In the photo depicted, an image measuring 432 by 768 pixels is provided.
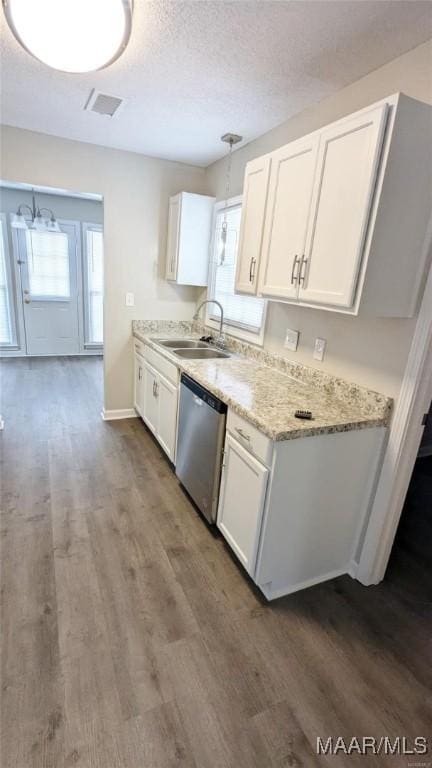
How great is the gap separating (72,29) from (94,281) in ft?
16.4

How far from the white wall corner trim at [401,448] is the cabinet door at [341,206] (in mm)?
317

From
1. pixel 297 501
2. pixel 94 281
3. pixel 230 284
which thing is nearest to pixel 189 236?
pixel 230 284

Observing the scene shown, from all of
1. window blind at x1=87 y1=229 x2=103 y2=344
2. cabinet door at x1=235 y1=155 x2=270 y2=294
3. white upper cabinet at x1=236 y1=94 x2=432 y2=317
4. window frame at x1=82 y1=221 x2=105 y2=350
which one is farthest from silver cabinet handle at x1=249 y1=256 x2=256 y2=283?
window blind at x1=87 y1=229 x2=103 y2=344

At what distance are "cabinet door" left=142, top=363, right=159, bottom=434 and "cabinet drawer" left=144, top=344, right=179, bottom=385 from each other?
77 mm

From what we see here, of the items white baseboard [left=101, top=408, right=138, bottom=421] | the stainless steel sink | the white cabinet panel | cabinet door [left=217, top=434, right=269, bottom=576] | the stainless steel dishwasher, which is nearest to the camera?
cabinet door [left=217, top=434, right=269, bottom=576]

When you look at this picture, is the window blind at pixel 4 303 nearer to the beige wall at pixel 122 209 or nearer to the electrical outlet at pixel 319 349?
the beige wall at pixel 122 209

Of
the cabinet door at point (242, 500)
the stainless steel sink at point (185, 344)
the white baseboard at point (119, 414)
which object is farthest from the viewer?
the white baseboard at point (119, 414)

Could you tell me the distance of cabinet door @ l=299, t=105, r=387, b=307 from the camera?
1.40 meters

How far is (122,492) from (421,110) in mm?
2565

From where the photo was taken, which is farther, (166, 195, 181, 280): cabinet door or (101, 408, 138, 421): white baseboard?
(101, 408, 138, 421): white baseboard

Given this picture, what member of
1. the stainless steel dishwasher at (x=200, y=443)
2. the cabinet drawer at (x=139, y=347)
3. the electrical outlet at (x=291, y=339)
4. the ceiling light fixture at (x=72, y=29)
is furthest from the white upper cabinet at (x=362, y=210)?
the cabinet drawer at (x=139, y=347)

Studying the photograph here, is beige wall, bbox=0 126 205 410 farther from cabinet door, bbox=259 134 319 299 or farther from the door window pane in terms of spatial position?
the door window pane

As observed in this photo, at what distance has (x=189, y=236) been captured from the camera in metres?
3.29

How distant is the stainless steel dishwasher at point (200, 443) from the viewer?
6.65 ft
